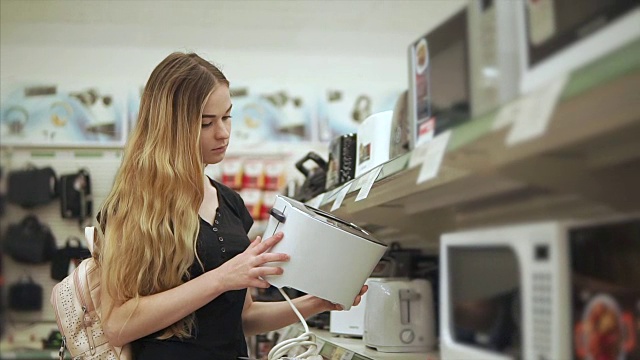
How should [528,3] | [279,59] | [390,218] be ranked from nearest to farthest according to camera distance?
[528,3], [390,218], [279,59]

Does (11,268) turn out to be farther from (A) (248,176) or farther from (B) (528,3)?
(B) (528,3)

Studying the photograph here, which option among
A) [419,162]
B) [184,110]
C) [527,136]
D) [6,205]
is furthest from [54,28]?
[527,136]

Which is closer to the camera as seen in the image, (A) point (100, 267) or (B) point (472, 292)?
(B) point (472, 292)

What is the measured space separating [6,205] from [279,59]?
202cm

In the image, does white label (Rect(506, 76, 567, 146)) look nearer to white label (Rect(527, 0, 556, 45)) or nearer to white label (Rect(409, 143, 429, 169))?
white label (Rect(527, 0, 556, 45))

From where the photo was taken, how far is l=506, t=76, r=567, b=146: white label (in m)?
0.63

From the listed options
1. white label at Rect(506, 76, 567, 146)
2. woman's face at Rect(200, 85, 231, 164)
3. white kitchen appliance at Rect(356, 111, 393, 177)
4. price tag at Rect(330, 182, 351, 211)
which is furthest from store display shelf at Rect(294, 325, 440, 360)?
white label at Rect(506, 76, 567, 146)

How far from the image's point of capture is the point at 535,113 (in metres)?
0.66

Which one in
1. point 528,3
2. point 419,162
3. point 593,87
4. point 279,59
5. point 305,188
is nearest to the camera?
point 593,87

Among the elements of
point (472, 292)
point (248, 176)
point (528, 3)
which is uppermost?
point (248, 176)

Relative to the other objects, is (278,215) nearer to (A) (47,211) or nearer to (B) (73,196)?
(B) (73,196)

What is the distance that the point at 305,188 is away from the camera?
9.93 ft

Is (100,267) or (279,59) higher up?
→ (279,59)

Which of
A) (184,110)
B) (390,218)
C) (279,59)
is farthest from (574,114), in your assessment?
(279,59)
